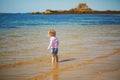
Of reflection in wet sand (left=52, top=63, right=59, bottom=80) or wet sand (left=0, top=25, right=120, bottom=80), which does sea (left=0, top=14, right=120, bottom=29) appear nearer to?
wet sand (left=0, top=25, right=120, bottom=80)

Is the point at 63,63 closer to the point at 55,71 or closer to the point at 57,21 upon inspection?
the point at 55,71

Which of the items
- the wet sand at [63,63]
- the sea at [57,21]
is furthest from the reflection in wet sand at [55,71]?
the sea at [57,21]

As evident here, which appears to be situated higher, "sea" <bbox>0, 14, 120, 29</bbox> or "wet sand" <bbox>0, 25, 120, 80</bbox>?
"wet sand" <bbox>0, 25, 120, 80</bbox>

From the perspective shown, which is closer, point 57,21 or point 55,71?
point 55,71

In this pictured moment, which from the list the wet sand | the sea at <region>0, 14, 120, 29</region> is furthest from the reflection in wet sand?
the sea at <region>0, 14, 120, 29</region>

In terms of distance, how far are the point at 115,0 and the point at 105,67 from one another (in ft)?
11.3

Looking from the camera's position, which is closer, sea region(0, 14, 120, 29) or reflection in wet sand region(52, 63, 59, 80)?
reflection in wet sand region(52, 63, 59, 80)

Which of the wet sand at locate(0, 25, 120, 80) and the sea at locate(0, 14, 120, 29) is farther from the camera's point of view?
the sea at locate(0, 14, 120, 29)

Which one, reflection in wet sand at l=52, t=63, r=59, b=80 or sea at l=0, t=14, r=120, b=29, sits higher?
reflection in wet sand at l=52, t=63, r=59, b=80

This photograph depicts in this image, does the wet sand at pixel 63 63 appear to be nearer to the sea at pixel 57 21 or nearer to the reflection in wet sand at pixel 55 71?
the reflection in wet sand at pixel 55 71

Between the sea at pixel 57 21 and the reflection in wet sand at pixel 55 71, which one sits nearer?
the reflection in wet sand at pixel 55 71

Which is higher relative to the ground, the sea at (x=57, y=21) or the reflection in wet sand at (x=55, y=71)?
the reflection in wet sand at (x=55, y=71)

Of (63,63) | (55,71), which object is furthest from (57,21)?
(55,71)

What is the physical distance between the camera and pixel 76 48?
820 centimetres
